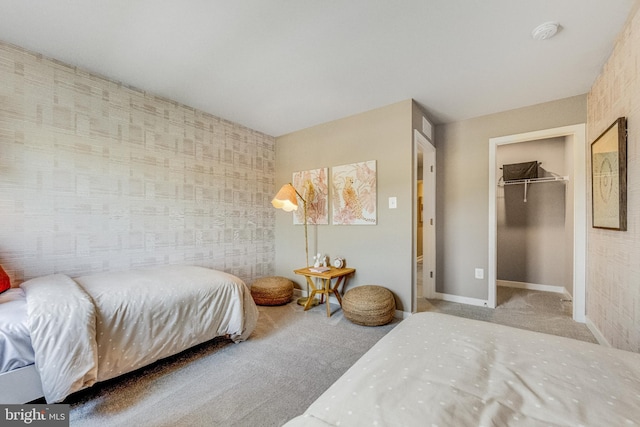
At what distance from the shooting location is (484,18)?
1735 mm

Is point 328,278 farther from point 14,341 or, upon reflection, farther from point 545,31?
point 545,31

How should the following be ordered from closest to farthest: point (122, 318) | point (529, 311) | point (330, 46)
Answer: point (122, 318)
point (330, 46)
point (529, 311)

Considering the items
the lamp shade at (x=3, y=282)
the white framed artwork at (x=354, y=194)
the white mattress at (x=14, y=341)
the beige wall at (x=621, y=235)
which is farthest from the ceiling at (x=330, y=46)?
the white mattress at (x=14, y=341)

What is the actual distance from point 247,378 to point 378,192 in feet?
7.44

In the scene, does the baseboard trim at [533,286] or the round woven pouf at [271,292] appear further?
the baseboard trim at [533,286]

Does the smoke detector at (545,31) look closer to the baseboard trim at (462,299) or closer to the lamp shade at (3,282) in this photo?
the baseboard trim at (462,299)

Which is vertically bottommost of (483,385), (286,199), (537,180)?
(483,385)

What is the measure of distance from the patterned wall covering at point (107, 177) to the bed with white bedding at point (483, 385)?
266 cm

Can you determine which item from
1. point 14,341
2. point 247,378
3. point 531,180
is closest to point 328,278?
point 247,378

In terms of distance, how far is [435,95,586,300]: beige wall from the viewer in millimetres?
3279

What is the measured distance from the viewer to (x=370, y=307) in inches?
105

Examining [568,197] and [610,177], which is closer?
[610,177]

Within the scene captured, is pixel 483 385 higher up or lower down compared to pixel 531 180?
lower down

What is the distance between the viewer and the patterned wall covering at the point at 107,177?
2.06 meters
